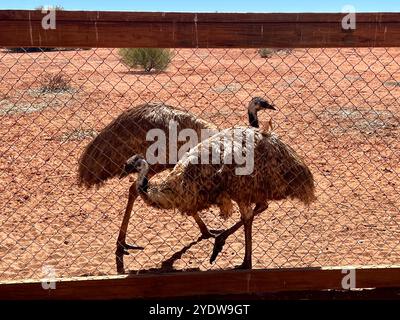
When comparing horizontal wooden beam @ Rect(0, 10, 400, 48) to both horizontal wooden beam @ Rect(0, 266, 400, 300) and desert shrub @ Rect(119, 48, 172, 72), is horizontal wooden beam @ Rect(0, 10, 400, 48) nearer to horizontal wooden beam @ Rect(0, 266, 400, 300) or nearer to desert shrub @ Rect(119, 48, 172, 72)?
horizontal wooden beam @ Rect(0, 266, 400, 300)

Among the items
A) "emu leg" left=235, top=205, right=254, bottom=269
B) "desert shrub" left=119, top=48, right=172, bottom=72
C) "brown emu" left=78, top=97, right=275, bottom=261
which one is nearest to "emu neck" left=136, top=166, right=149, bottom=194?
"emu leg" left=235, top=205, right=254, bottom=269

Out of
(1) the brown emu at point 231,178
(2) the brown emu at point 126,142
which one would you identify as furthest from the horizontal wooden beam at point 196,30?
(2) the brown emu at point 126,142

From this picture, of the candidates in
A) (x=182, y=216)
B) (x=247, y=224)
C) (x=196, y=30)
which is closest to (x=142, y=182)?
(x=247, y=224)

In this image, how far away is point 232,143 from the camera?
4289mm

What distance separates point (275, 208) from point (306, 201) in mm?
1977

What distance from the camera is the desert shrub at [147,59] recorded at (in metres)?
19.8

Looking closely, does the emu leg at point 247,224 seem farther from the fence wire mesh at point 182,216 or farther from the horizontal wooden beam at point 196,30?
the horizontal wooden beam at point 196,30

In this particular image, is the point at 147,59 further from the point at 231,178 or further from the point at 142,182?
the point at 231,178

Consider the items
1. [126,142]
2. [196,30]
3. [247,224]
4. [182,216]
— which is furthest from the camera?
[182,216]

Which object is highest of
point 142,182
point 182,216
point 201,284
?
point 142,182

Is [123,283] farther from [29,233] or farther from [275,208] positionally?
[275,208]

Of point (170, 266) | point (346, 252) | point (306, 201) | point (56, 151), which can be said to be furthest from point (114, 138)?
point (56, 151)

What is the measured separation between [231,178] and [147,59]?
16205mm

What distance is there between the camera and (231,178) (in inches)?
167
